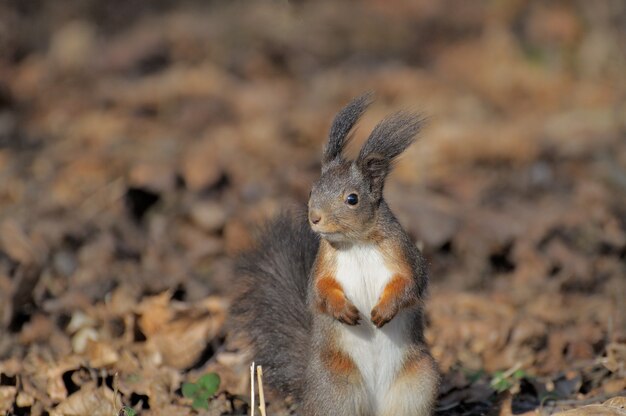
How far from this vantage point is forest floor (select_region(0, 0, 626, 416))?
4.38 meters

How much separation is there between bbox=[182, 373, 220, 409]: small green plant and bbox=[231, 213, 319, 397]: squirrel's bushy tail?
0.21m

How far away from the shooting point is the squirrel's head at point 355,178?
3459 mm

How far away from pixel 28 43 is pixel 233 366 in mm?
7032

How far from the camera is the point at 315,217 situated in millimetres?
3439

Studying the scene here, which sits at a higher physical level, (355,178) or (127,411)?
(355,178)

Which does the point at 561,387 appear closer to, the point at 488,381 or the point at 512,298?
the point at 488,381

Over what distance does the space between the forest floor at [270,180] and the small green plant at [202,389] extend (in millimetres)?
52

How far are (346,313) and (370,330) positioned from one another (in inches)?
7.7

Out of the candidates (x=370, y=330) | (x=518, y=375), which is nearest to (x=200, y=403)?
(x=370, y=330)

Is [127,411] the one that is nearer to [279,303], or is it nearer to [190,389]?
[190,389]

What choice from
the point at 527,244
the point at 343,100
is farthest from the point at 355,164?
the point at 343,100

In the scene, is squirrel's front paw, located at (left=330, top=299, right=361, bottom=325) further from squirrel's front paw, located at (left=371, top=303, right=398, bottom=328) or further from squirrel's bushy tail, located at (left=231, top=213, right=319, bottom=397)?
squirrel's bushy tail, located at (left=231, top=213, right=319, bottom=397)

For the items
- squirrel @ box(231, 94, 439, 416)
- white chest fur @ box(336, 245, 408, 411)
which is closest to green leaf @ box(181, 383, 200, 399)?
squirrel @ box(231, 94, 439, 416)

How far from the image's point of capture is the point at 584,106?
9.36 metres
